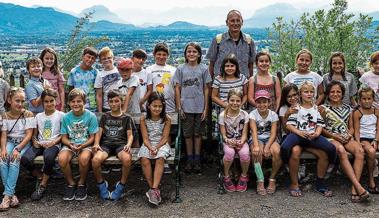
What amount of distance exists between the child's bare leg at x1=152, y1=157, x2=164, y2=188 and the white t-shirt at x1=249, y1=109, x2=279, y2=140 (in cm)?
134

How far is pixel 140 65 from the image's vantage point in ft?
24.1

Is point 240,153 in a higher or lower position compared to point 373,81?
lower

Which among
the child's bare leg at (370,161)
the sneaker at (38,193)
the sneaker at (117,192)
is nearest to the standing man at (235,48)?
the child's bare leg at (370,161)

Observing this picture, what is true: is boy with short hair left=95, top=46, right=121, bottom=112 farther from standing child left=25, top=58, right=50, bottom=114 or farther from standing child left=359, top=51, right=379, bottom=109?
A: standing child left=359, top=51, right=379, bottom=109

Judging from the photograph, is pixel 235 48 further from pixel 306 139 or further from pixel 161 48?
pixel 306 139

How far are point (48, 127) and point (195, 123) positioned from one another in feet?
6.66

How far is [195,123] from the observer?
22.5ft

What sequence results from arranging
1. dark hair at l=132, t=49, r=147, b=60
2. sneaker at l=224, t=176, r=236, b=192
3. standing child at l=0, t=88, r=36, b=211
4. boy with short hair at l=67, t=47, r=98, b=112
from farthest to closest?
dark hair at l=132, t=49, r=147, b=60, boy with short hair at l=67, t=47, r=98, b=112, sneaker at l=224, t=176, r=236, b=192, standing child at l=0, t=88, r=36, b=211

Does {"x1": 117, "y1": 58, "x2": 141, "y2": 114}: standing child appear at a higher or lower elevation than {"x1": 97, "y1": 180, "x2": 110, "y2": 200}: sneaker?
higher

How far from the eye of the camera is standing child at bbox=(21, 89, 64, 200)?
597 cm

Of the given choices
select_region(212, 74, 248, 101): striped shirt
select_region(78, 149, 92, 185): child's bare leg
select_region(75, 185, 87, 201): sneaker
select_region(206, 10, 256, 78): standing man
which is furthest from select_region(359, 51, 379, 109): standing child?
select_region(75, 185, 87, 201): sneaker

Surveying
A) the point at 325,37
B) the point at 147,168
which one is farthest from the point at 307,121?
the point at 325,37

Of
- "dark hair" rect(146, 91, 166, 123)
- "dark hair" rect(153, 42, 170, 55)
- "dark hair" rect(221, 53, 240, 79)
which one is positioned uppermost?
"dark hair" rect(153, 42, 170, 55)

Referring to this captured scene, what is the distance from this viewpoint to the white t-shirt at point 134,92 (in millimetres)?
A: 6879
